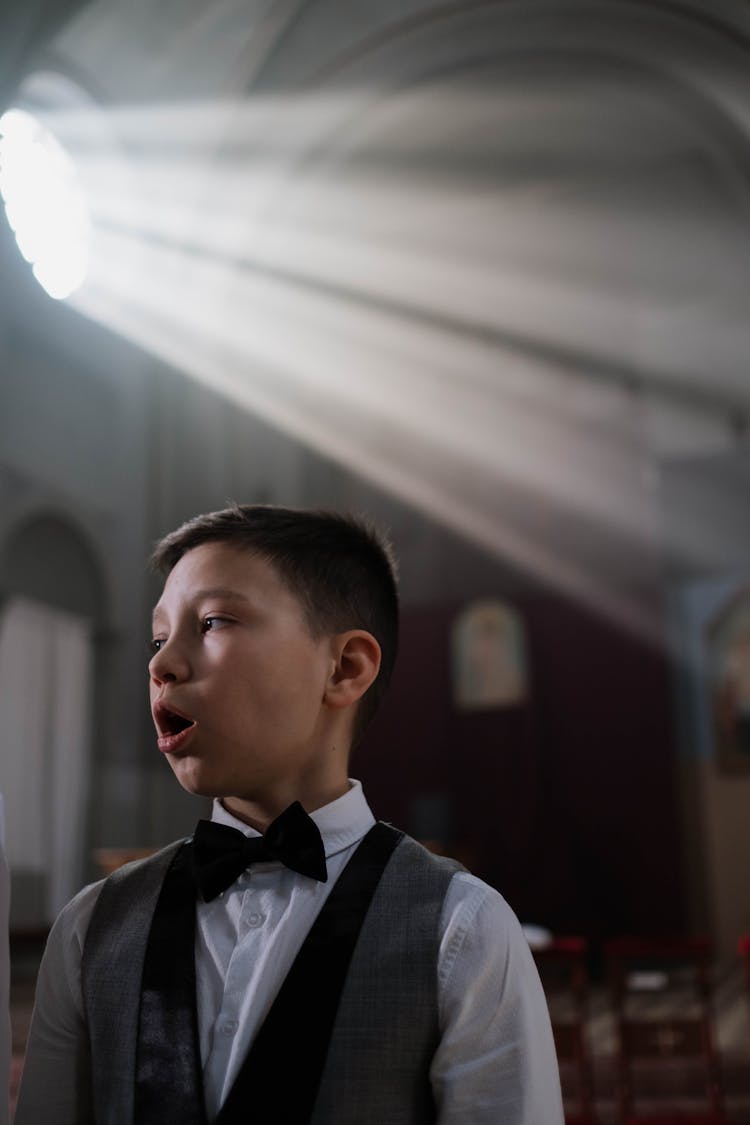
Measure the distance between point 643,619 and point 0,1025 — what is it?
10121 mm

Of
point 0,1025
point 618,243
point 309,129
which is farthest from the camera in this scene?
point 618,243

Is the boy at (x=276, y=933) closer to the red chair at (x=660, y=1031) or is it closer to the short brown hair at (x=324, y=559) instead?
the short brown hair at (x=324, y=559)

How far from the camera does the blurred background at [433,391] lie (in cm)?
872

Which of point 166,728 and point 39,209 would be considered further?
point 39,209

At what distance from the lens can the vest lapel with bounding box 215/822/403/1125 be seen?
0.87 m

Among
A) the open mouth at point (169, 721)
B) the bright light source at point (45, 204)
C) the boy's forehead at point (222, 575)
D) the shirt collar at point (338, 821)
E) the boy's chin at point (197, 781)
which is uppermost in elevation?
the bright light source at point (45, 204)

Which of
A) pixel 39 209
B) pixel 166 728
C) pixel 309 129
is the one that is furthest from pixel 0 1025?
pixel 309 129

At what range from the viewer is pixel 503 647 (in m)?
11.0

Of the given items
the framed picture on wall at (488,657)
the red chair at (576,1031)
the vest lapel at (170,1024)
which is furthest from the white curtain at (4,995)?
the framed picture on wall at (488,657)

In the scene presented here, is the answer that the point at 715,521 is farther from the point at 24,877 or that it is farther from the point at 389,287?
the point at 24,877

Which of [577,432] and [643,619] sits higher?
[577,432]

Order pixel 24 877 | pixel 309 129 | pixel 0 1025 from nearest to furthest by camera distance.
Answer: pixel 0 1025 < pixel 24 877 < pixel 309 129

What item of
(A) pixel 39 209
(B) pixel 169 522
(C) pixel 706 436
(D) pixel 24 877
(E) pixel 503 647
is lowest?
(D) pixel 24 877

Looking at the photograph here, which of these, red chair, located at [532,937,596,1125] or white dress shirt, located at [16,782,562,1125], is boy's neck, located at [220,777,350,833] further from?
red chair, located at [532,937,596,1125]
